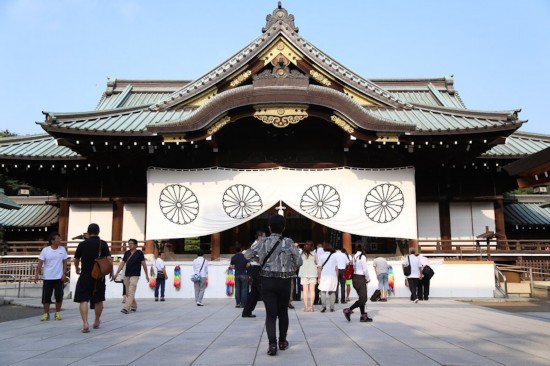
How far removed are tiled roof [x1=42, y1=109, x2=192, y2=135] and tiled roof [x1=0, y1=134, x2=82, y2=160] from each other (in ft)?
4.62

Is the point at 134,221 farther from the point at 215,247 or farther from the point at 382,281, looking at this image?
the point at 382,281

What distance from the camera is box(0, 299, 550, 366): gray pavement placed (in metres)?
5.08

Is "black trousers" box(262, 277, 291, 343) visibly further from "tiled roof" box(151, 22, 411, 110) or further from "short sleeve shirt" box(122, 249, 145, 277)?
"tiled roof" box(151, 22, 411, 110)

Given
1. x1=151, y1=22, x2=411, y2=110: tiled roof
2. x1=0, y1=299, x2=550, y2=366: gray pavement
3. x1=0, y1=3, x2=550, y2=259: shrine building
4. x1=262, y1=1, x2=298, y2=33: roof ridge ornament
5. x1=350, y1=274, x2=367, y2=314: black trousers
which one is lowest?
x1=0, y1=299, x2=550, y2=366: gray pavement

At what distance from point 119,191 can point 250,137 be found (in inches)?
213

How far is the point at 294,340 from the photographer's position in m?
6.33

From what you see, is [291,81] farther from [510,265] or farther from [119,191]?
[510,265]

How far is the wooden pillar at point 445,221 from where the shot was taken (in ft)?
55.0

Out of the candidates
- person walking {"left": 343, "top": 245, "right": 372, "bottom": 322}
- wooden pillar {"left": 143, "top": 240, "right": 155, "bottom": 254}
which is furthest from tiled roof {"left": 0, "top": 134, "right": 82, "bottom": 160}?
person walking {"left": 343, "top": 245, "right": 372, "bottom": 322}

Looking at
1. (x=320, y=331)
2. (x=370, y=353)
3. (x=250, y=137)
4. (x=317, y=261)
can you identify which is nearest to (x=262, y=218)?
(x=250, y=137)

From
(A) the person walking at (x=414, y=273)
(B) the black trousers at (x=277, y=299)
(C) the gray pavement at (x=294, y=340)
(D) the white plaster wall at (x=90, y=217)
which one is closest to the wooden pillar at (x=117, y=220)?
(D) the white plaster wall at (x=90, y=217)

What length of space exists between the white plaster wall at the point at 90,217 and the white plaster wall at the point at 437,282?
3.38 meters

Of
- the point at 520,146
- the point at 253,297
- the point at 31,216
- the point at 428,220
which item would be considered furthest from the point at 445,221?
the point at 31,216

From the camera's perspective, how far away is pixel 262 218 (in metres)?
19.2
